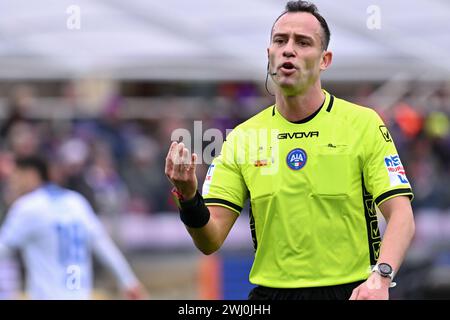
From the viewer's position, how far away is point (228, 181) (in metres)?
6.55

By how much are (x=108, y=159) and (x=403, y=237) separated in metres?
11.7

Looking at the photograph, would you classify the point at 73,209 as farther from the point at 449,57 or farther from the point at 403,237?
the point at 449,57

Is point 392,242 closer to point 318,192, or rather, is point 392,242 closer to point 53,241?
point 318,192

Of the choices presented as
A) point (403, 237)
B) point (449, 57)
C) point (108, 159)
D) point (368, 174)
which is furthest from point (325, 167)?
point (449, 57)

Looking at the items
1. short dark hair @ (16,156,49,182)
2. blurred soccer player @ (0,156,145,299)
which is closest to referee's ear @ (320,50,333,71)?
blurred soccer player @ (0,156,145,299)

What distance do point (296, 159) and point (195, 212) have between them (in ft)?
2.24

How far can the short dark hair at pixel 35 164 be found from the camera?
11.4 m

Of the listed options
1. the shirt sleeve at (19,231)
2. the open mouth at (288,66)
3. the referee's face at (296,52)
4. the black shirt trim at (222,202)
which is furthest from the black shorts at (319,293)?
the shirt sleeve at (19,231)

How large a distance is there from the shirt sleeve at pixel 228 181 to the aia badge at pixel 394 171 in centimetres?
85

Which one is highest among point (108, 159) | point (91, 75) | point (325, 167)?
point (91, 75)

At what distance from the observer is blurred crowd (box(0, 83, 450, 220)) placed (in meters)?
16.8

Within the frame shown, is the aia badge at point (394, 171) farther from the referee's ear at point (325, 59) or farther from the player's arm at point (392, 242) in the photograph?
the referee's ear at point (325, 59)

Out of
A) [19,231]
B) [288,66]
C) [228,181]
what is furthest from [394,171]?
[19,231]

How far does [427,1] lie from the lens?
18016mm
